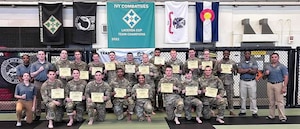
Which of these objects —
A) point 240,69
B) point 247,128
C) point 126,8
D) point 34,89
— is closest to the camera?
point 247,128

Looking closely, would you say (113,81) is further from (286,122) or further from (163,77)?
(286,122)

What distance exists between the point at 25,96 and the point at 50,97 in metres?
0.63

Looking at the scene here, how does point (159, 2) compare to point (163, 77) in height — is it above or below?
above

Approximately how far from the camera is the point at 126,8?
11406mm

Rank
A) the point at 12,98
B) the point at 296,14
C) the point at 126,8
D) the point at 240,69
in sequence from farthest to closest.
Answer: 1. the point at 296,14
2. the point at 126,8
3. the point at 12,98
4. the point at 240,69

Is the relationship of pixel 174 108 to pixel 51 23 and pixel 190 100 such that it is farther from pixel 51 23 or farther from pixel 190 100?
pixel 51 23

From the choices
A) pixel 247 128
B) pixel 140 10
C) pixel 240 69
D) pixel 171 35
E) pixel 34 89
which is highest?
pixel 140 10

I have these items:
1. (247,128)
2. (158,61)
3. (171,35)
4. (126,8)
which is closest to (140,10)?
(126,8)

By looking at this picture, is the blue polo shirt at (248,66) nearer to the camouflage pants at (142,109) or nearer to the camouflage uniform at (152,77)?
the camouflage uniform at (152,77)

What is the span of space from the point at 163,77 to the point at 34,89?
3.41 meters

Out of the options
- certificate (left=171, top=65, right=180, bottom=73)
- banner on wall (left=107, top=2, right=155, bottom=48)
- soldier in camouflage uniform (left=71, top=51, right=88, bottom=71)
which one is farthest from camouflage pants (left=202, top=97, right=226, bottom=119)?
banner on wall (left=107, top=2, right=155, bottom=48)

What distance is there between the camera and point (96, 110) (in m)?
7.25

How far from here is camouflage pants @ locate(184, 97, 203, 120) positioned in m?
7.25

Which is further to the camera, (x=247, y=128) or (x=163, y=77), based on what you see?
(x=163, y=77)
